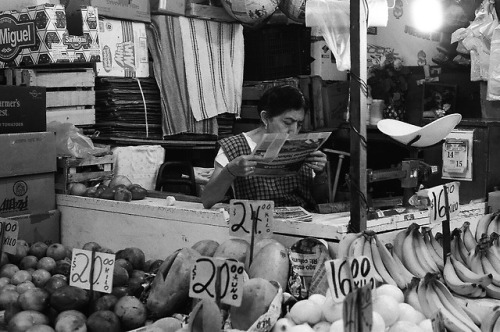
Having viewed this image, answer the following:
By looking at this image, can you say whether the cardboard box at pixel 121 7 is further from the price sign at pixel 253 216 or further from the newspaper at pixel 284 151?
the price sign at pixel 253 216

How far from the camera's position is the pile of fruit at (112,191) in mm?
4141

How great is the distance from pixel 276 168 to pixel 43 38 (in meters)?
2.29

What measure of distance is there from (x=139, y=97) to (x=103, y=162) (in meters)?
1.54

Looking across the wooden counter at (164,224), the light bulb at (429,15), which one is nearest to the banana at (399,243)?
the wooden counter at (164,224)

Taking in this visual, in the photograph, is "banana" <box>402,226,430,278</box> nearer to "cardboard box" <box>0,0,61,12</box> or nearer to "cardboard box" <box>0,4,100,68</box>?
"cardboard box" <box>0,4,100,68</box>

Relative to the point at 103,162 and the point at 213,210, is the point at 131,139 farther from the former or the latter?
the point at 213,210

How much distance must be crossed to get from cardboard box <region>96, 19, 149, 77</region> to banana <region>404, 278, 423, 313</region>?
3916mm

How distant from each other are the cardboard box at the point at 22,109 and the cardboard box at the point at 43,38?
628 mm

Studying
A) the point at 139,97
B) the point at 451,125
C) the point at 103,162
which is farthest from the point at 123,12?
A: the point at 451,125

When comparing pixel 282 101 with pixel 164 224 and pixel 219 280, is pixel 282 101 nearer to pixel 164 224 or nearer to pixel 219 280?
pixel 164 224

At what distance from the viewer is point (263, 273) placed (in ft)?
8.70

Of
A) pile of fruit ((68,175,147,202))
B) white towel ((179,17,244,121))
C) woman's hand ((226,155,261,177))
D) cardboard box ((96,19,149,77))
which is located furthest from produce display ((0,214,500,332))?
white towel ((179,17,244,121))

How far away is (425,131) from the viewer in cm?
318

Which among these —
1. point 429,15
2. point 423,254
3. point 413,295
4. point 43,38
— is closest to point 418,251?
point 423,254
